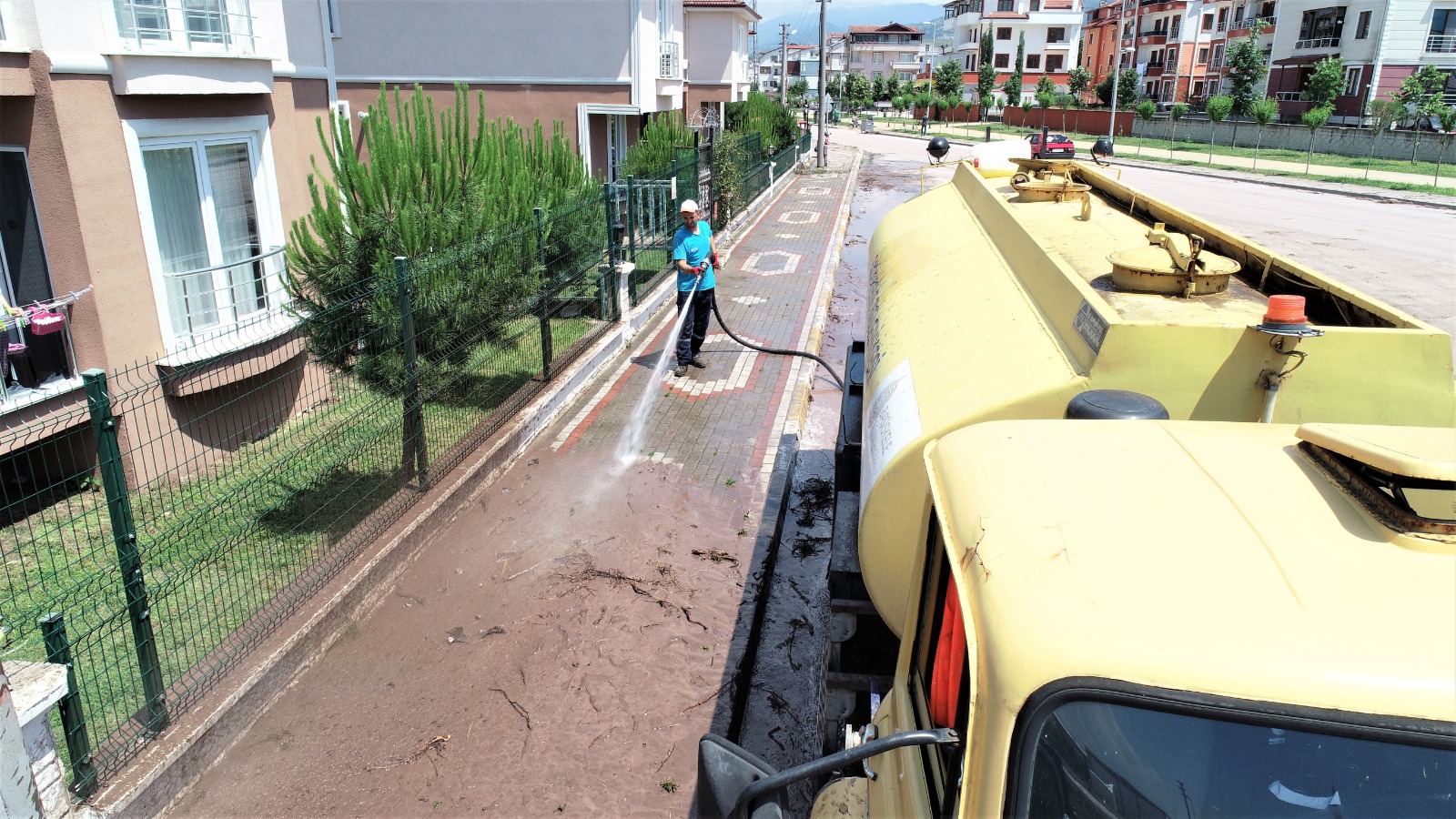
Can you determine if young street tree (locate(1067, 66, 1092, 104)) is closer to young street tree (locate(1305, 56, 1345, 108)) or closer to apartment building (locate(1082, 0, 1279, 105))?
apartment building (locate(1082, 0, 1279, 105))

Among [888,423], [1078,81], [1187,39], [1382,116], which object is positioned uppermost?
[1187,39]

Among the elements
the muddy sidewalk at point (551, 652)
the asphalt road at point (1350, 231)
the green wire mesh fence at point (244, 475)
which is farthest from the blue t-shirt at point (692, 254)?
the asphalt road at point (1350, 231)

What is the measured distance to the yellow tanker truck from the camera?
173 centimetres

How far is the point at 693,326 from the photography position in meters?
10.7

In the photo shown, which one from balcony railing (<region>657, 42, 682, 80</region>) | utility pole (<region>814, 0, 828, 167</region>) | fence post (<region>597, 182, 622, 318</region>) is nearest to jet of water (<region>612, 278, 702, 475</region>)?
fence post (<region>597, 182, 622, 318</region>)

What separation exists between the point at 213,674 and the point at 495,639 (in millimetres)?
1508

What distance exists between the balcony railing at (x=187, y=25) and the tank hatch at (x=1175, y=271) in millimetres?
8244

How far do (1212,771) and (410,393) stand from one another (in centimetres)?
622

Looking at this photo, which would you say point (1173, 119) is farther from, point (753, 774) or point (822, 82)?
point (753, 774)

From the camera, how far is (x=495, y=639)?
226 inches

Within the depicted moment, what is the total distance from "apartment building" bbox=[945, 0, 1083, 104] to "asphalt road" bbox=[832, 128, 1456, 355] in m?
63.8

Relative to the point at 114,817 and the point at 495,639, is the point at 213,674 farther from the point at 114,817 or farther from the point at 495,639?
the point at 495,639

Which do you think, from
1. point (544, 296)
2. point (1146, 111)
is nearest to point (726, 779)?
point (544, 296)

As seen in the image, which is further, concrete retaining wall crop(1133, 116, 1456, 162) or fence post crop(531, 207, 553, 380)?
concrete retaining wall crop(1133, 116, 1456, 162)
